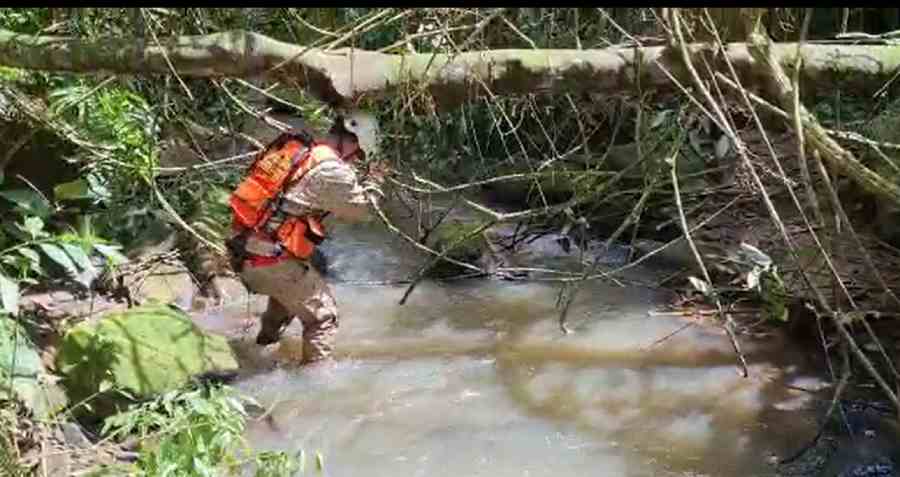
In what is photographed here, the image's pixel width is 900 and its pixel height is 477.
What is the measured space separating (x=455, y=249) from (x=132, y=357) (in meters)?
2.66

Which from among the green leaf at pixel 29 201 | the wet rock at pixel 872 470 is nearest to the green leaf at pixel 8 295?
the green leaf at pixel 29 201

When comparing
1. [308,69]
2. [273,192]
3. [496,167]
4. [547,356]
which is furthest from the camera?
[496,167]

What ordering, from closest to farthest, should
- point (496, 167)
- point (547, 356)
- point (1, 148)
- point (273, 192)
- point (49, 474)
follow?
point (49, 474)
point (273, 192)
point (547, 356)
point (1, 148)
point (496, 167)

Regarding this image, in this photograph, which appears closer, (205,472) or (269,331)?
(205,472)

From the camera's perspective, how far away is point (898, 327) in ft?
18.4

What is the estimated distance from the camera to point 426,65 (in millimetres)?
4352

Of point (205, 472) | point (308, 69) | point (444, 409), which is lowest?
point (444, 409)

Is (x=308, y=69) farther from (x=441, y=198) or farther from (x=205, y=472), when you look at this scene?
(x=441, y=198)

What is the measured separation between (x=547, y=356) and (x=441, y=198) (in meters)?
3.10

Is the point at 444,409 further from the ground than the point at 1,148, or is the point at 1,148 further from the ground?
the point at 1,148

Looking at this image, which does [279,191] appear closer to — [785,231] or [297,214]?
[297,214]

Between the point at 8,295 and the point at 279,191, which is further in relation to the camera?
the point at 279,191

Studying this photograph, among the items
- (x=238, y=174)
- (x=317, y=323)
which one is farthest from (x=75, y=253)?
(x=238, y=174)

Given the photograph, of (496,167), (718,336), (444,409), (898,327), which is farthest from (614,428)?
(496,167)
